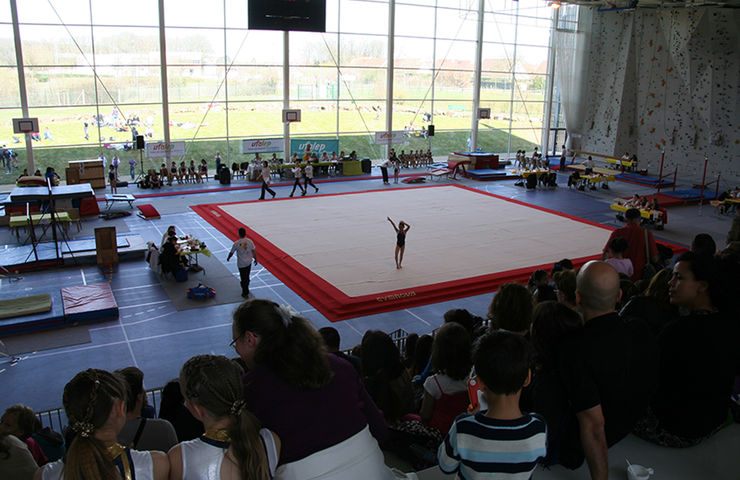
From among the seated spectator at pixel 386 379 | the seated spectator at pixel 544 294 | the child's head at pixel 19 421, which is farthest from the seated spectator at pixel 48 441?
the seated spectator at pixel 544 294

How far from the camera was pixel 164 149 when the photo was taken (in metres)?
22.8

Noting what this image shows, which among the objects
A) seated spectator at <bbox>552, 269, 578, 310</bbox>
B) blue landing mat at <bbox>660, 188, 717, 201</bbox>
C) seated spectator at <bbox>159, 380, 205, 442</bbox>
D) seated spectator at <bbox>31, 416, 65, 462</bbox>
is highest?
seated spectator at <bbox>552, 269, 578, 310</bbox>

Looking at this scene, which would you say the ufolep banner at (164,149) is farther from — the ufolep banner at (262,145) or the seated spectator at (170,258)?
the seated spectator at (170,258)

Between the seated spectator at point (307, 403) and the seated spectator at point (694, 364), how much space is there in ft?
6.20

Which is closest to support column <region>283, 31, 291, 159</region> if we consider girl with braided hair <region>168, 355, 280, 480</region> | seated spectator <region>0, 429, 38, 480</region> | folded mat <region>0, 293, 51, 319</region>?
folded mat <region>0, 293, 51, 319</region>

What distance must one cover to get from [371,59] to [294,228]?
16094mm

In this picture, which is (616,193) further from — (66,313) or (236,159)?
(236,159)

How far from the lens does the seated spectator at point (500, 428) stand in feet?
8.60

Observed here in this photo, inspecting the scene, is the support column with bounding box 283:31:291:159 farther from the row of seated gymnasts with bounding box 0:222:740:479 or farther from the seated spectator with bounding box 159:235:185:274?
the row of seated gymnasts with bounding box 0:222:740:479

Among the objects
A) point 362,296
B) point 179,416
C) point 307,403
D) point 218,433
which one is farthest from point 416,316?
point 218,433

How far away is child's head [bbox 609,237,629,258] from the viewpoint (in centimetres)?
841

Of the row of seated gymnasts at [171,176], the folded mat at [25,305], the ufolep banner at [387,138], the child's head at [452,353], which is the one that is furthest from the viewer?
the ufolep banner at [387,138]

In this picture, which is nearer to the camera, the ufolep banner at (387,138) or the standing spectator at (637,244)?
the standing spectator at (637,244)

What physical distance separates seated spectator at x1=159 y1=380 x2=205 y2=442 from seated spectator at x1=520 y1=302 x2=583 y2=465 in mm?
2411
